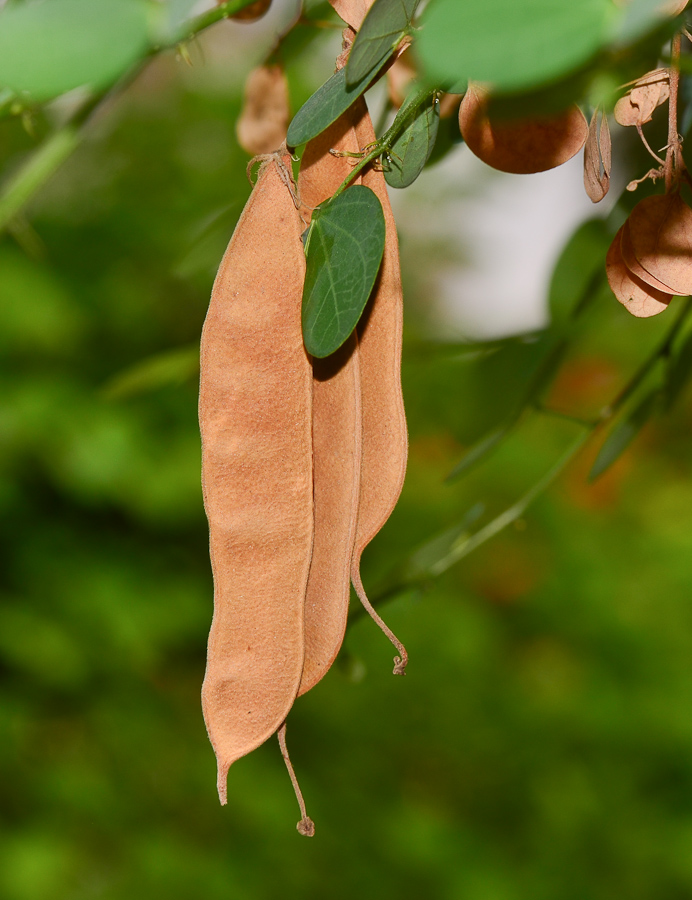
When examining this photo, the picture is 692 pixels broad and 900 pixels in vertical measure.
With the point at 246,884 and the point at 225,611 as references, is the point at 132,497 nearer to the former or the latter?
the point at 246,884

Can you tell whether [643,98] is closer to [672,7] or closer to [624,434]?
[672,7]

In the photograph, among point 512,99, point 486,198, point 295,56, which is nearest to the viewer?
point 512,99

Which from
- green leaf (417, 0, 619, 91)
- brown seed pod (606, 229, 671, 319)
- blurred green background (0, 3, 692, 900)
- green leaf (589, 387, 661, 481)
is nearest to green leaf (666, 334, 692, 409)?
green leaf (589, 387, 661, 481)

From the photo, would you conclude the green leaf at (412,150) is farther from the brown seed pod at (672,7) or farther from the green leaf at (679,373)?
the green leaf at (679,373)

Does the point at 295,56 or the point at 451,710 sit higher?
the point at 295,56

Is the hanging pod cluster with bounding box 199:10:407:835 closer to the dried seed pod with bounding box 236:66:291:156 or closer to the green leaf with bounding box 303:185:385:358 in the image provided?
the green leaf with bounding box 303:185:385:358

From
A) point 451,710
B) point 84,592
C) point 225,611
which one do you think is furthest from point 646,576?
point 225,611
